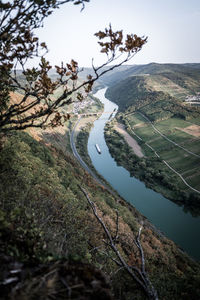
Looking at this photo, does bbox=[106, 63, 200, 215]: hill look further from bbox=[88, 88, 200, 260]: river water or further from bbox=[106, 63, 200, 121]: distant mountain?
bbox=[88, 88, 200, 260]: river water

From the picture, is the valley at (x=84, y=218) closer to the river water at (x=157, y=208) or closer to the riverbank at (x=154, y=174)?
the river water at (x=157, y=208)

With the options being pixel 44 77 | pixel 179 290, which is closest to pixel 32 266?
pixel 44 77

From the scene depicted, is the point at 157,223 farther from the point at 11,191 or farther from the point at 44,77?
the point at 44,77

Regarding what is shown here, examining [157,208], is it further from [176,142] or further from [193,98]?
[193,98]

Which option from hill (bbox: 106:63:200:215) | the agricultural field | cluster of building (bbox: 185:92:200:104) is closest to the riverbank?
hill (bbox: 106:63:200:215)

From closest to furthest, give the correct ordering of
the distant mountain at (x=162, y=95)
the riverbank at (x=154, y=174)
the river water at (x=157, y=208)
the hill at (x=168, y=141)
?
1. the river water at (x=157, y=208)
2. the riverbank at (x=154, y=174)
3. the hill at (x=168, y=141)
4. the distant mountain at (x=162, y=95)

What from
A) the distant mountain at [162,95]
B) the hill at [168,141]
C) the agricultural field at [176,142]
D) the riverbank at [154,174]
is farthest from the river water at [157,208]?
the distant mountain at [162,95]

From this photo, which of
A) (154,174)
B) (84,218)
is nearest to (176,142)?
(154,174)
